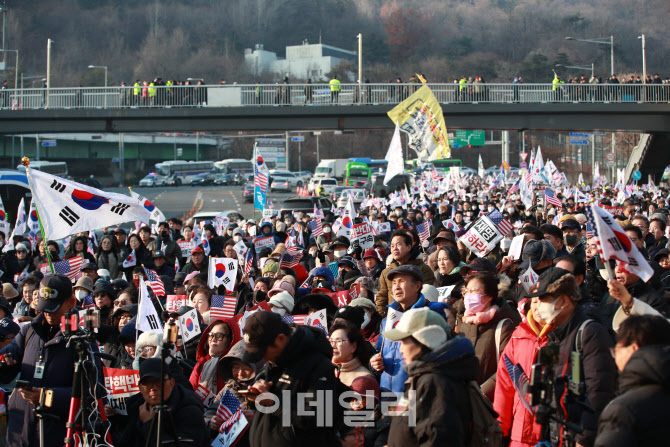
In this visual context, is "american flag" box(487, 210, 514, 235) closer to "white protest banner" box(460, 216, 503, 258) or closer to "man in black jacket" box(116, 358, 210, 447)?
"white protest banner" box(460, 216, 503, 258)

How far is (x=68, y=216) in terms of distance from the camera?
9.45 m

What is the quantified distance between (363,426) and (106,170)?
96.7m

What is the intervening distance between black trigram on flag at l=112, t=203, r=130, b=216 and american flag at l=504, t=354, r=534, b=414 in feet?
19.5

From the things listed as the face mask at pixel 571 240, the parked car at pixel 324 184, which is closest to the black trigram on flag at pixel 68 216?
the face mask at pixel 571 240

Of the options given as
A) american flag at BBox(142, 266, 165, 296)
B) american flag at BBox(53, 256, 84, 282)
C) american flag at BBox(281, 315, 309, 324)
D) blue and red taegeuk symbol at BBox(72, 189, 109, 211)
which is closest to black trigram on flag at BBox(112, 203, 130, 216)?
blue and red taegeuk symbol at BBox(72, 189, 109, 211)

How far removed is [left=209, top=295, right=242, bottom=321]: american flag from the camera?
8.52m

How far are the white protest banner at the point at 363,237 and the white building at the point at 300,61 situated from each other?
4923 inches

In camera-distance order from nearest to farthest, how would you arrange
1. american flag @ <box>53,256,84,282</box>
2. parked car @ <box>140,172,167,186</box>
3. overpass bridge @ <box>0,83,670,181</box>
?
american flag @ <box>53,256,84,282</box> → overpass bridge @ <box>0,83,670,181</box> → parked car @ <box>140,172,167,186</box>

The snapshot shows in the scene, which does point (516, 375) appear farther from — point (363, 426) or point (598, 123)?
point (598, 123)

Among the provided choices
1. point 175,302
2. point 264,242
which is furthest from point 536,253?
point 264,242

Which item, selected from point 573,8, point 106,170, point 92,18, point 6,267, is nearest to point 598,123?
point 6,267

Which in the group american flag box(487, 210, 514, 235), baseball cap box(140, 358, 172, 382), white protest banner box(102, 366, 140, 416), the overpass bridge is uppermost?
the overpass bridge

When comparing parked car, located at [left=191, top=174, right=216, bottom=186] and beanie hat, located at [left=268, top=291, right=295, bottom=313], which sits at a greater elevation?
parked car, located at [left=191, top=174, right=216, bottom=186]

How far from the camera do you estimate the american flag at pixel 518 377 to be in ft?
16.2
